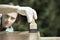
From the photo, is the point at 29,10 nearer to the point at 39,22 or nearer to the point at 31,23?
the point at 31,23

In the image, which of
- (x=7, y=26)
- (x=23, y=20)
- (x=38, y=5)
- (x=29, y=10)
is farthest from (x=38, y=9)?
(x=29, y=10)

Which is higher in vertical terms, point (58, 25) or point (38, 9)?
point (38, 9)

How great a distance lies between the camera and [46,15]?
11.4ft

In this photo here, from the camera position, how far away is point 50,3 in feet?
11.6

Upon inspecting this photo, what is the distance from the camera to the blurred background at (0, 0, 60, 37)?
345cm

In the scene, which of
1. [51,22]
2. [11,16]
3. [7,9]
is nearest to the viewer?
[7,9]

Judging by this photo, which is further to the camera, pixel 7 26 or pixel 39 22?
pixel 39 22

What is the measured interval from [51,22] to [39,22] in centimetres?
19

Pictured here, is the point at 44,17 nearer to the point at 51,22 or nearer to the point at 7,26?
the point at 51,22

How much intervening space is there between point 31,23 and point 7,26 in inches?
22.1

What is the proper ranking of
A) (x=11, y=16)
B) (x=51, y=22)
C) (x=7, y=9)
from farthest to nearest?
(x=51, y=22)
(x=11, y=16)
(x=7, y=9)

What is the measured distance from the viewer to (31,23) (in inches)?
44.9

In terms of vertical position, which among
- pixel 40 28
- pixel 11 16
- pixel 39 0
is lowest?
pixel 40 28

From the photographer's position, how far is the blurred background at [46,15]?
3448 millimetres
